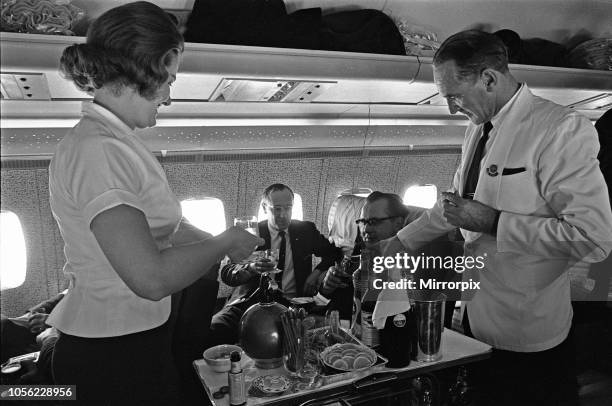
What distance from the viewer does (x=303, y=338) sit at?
6.13ft

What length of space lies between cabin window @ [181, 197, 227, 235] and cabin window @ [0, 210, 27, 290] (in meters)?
1.46

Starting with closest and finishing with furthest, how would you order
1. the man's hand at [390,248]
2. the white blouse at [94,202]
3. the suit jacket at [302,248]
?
the white blouse at [94,202]
the man's hand at [390,248]
the suit jacket at [302,248]

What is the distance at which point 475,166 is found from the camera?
90.1 inches

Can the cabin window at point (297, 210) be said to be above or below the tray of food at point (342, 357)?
above

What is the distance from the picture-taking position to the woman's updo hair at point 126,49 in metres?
1.19

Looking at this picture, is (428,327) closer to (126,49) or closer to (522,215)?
(522,215)

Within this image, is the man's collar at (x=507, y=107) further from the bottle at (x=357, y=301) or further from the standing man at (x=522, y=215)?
the bottle at (x=357, y=301)

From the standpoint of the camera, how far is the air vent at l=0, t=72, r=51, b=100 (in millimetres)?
2217

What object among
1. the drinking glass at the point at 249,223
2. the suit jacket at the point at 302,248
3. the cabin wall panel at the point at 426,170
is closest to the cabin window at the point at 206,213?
the suit jacket at the point at 302,248

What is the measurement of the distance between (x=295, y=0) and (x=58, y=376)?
101 inches

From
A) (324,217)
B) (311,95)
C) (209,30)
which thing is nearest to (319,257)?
(324,217)

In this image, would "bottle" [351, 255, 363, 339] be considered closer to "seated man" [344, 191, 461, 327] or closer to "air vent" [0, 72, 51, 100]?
"seated man" [344, 191, 461, 327]

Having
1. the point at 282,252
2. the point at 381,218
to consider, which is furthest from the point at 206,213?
the point at 381,218

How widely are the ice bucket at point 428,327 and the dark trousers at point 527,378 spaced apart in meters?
0.39
